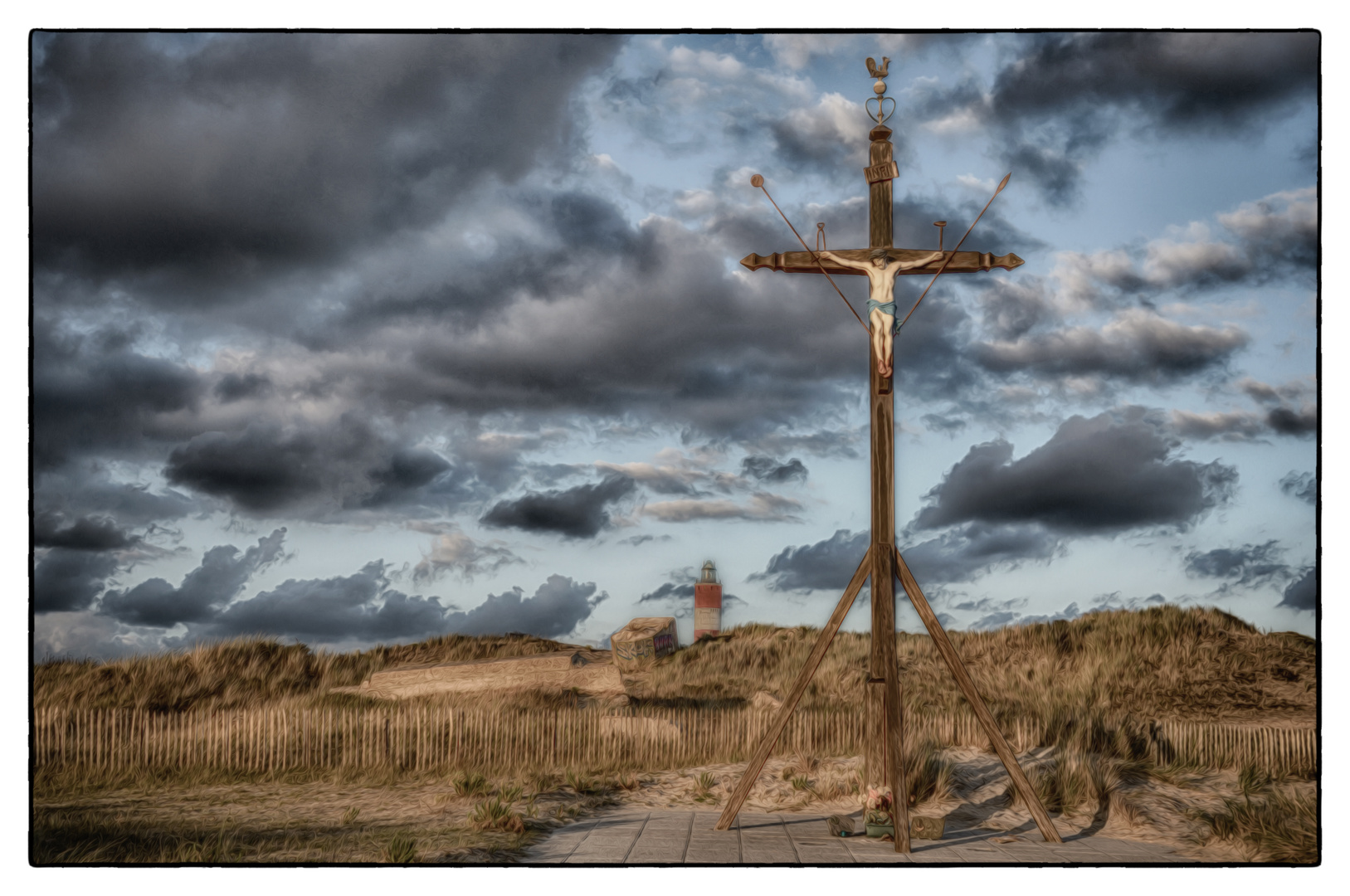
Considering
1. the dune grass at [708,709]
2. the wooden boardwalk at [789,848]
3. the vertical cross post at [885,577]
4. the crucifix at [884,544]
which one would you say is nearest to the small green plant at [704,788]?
the dune grass at [708,709]

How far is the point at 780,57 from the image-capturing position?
311 inches

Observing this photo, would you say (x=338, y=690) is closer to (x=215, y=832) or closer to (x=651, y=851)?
(x=215, y=832)

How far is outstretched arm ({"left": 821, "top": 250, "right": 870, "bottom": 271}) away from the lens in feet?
22.7

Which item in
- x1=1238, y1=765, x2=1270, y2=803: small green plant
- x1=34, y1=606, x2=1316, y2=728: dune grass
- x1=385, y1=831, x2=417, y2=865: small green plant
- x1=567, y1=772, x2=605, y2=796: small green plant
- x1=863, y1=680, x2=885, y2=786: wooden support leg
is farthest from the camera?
x1=34, y1=606, x2=1316, y2=728: dune grass

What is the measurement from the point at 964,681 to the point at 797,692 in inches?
44.4

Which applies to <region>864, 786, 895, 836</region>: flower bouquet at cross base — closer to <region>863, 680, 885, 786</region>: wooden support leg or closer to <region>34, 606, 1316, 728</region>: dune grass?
<region>863, 680, 885, 786</region>: wooden support leg

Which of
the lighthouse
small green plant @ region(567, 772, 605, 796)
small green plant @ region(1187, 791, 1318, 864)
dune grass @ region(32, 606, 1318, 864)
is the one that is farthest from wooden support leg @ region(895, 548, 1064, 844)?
small green plant @ region(567, 772, 605, 796)

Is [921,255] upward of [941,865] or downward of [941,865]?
upward

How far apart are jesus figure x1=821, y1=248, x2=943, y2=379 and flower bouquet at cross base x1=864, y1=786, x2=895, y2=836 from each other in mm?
2864

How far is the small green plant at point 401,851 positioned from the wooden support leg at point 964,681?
12.5ft

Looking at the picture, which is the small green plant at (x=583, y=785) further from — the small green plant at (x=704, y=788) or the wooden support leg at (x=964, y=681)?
the wooden support leg at (x=964, y=681)

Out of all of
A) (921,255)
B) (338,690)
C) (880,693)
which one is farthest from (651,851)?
(921,255)

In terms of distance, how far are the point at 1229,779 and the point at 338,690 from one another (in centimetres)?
772

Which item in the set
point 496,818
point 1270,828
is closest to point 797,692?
point 496,818
